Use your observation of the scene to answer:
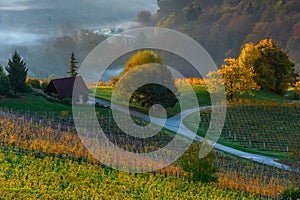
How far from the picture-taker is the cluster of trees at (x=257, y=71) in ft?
193

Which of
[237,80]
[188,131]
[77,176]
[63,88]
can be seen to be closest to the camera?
[77,176]

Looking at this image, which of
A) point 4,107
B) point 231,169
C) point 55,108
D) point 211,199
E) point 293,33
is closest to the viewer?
point 211,199

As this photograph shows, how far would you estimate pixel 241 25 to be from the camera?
176 meters

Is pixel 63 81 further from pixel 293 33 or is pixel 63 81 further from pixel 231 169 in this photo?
pixel 293 33

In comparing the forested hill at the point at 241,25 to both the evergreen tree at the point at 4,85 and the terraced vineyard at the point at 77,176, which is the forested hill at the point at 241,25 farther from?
the terraced vineyard at the point at 77,176

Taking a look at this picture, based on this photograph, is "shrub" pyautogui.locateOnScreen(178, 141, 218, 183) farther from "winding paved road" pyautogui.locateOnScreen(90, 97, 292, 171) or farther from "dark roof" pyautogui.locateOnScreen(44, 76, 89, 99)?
"dark roof" pyautogui.locateOnScreen(44, 76, 89, 99)

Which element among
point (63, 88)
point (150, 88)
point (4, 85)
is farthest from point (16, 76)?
point (150, 88)

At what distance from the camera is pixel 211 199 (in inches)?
822

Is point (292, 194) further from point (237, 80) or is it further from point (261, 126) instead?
point (237, 80)

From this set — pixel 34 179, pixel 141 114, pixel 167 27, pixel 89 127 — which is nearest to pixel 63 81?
pixel 141 114

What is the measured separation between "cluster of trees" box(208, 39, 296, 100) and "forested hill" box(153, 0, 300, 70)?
84.7m

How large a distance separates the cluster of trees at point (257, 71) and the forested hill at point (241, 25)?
84.7 meters

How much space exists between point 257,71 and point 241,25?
113246mm

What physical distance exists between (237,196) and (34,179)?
31.6 ft
